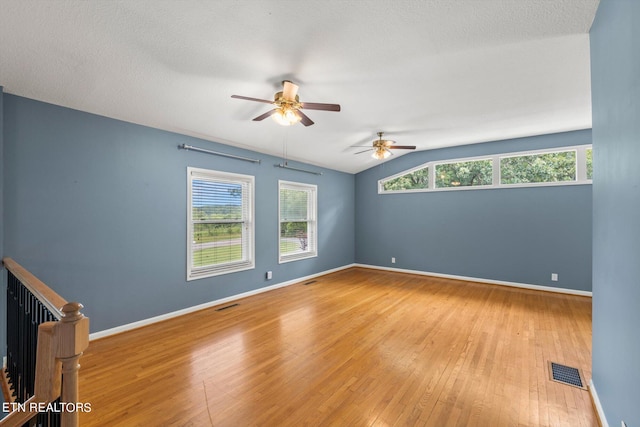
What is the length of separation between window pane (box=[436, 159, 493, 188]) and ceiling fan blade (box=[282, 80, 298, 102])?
4.47 metres

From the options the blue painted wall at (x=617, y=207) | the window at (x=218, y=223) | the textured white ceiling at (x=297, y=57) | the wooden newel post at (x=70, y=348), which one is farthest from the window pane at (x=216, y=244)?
the blue painted wall at (x=617, y=207)

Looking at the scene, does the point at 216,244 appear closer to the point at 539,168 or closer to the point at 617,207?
the point at 617,207

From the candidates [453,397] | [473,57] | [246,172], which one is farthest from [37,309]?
[473,57]

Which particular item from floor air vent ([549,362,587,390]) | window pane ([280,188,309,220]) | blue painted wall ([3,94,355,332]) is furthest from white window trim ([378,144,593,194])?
blue painted wall ([3,94,355,332])

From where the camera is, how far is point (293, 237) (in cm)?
578

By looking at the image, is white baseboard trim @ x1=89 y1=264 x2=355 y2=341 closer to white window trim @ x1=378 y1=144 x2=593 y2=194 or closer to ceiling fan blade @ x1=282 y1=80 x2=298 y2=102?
ceiling fan blade @ x1=282 y1=80 x2=298 y2=102

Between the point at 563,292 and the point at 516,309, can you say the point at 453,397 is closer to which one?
the point at 516,309

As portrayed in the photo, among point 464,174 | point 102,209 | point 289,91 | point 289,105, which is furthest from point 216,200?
point 464,174

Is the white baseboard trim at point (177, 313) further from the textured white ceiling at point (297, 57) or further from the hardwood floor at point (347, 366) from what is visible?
the textured white ceiling at point (297, 57)

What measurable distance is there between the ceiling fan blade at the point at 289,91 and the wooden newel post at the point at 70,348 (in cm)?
231

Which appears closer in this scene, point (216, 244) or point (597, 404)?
point (597, 404)

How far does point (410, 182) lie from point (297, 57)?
4756mm

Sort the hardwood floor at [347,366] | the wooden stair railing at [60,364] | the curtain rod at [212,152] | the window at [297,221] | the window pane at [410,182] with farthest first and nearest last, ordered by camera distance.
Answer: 1. the window pane at [410,182]
2. the window at [297,221]
3. the curtain rod at [212,152]
4. the hardwood floor at [347,366]
5. the wooden stair railing at [60,364]

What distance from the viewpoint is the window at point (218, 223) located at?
4.01 metres
